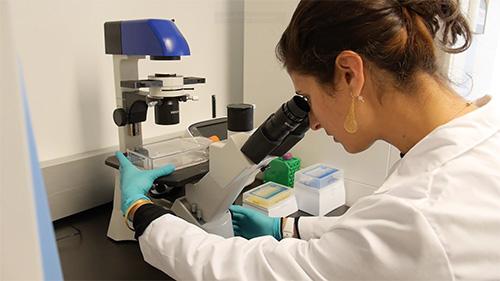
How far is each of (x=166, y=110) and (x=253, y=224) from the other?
41 centimetres

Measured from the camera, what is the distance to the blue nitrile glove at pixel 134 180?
99 cm

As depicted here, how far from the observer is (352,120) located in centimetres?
80

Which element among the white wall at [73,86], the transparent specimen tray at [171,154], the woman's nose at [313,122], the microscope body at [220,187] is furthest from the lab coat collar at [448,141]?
the white wall at [73,86]

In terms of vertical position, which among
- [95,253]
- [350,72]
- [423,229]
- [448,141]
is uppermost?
[350,72]

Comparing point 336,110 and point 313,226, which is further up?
point 336,110

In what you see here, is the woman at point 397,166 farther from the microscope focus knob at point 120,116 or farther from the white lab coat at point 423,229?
the microscope focus knob at point 120,116

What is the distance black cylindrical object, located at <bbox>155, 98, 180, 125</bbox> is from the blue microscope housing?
12cm

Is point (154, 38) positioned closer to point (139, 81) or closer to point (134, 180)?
point (139, 81)

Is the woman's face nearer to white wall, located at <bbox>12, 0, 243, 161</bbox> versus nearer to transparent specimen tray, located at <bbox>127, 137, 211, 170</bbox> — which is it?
transparent specimen tray, located at <bbox>127, 137, 211, 170</bbox>

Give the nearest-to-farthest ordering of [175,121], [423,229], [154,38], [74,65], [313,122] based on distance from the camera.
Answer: [423,229], [313,122], [154,38], [175,121], [74,65]

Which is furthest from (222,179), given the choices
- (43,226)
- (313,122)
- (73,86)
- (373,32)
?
(43,226)

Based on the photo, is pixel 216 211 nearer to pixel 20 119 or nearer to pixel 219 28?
pixel 20 119

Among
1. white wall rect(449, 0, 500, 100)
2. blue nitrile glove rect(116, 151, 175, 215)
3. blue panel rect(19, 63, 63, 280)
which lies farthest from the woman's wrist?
white wall rect(449, 0, 500, 100)

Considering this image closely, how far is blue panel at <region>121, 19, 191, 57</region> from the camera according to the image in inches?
40.0
